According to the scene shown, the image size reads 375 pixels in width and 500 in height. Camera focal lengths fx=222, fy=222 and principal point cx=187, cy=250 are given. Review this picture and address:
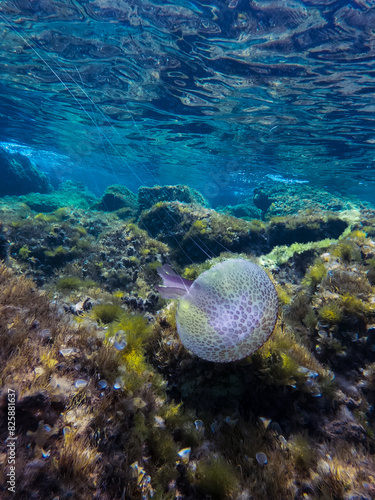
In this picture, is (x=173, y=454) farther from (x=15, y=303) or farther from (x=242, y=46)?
(x=242, y=46)

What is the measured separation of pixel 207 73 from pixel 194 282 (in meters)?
13.4

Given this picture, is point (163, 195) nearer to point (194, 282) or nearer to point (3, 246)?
point (3, 246)

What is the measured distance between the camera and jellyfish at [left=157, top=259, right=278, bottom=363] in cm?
230

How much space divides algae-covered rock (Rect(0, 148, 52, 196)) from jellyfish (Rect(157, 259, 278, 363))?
90.2 ft

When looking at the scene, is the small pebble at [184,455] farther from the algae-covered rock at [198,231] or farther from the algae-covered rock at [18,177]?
the algae-covered rock at [18,177]

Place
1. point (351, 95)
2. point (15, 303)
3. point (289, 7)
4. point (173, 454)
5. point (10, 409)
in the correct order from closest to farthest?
point (10, 409), point (173, 454), point (15, 303), point (289, 7), point (351, 95)

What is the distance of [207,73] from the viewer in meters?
11.7

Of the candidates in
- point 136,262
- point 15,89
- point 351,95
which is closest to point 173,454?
point 136,262

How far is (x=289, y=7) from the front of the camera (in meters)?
7.59

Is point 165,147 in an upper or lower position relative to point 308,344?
lower

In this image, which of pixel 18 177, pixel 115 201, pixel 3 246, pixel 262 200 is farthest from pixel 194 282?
pixel 18 177

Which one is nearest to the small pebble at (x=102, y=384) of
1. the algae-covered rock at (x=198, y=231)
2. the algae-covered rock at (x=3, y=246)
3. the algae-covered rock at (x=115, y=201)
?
the algae-covered rock at (x=3, y=246)

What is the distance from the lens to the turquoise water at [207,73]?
27.4ft

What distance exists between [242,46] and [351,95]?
20.5ft
